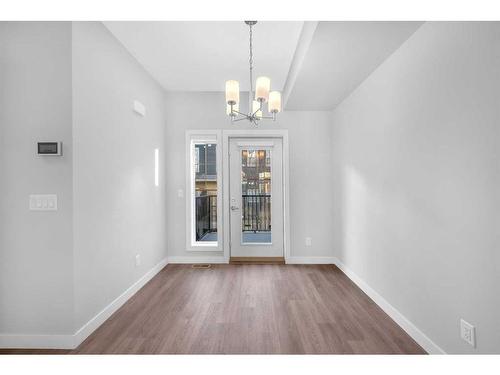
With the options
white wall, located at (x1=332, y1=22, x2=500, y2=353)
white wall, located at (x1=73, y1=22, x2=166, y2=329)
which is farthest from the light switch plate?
white wall, located at (x1=332, y1=22, x2=500, y2=353)

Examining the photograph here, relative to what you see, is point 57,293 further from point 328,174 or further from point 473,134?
point 328,174

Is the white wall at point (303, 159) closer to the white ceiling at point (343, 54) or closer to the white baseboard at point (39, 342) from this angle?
the white ceiling at point (343, 54)

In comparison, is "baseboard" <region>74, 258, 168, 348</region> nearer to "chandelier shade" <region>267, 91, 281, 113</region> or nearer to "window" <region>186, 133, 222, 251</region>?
"window" <region>186, 133, 222, 251</region>

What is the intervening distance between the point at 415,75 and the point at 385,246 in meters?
1.50

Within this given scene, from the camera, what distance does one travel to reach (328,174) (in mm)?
4211

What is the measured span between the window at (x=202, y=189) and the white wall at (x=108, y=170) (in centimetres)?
72

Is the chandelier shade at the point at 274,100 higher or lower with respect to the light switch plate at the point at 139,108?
lower

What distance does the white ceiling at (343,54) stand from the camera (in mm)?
1972

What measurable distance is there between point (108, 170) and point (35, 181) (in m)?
0.59

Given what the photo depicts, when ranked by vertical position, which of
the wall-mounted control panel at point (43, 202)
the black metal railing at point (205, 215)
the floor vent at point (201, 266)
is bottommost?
the floor vent at point (201, 266)

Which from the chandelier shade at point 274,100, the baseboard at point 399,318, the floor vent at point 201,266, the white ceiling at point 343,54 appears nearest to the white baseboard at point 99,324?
the baseboard at point 399,318

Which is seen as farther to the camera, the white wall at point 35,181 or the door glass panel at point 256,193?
the door glass panel at point 256,193

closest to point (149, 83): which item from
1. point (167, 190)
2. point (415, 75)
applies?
point (167, 190)

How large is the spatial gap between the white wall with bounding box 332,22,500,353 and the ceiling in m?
0.24
